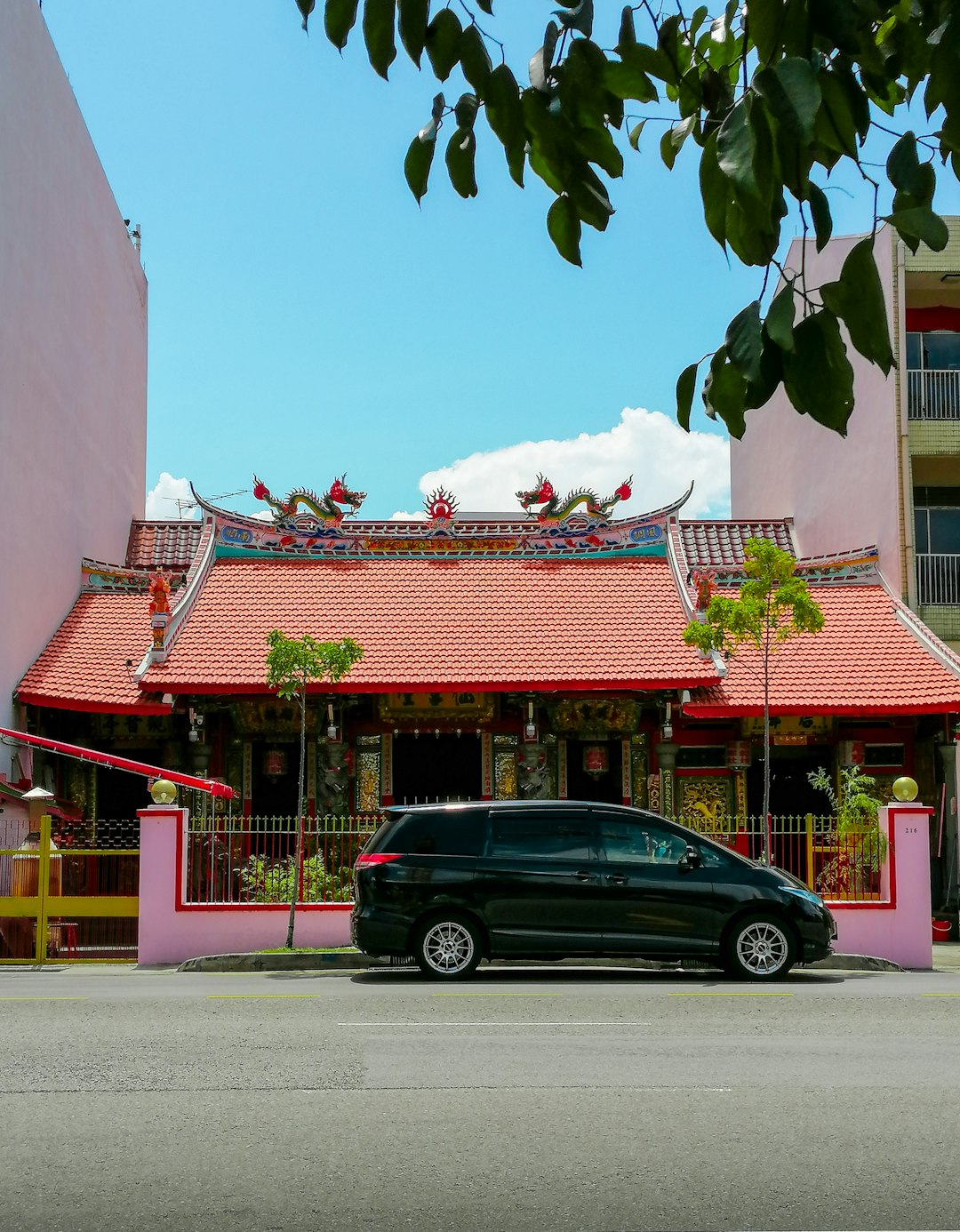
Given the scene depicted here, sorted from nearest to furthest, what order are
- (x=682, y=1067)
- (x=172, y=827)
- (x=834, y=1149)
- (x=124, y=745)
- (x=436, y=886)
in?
Answer: (x=834, y=1149)
(x=682, y=1067)
(x=436, y=886)
(x=172, y=827)
(x=124, y=745)

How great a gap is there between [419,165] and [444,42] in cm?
30

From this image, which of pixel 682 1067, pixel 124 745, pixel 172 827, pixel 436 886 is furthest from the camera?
pixel 124 745

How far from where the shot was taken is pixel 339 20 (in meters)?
3.53

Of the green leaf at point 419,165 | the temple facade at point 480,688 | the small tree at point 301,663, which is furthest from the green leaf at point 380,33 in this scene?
the temple facade at point 480,688

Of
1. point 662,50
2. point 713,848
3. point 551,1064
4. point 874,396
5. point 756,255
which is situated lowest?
point 551,1064

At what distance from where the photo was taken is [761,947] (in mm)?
13992

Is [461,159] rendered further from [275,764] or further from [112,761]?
[275,764]

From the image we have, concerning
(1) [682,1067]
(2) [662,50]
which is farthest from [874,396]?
(2) [662,50]

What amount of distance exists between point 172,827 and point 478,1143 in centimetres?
1075

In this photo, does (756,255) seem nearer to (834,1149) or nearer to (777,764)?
(834,1149)

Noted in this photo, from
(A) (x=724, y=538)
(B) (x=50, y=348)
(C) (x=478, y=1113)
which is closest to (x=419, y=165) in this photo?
(C) (x=478, y=1113)

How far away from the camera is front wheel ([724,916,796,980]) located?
45.7 ft

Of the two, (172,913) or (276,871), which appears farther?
(276,871)

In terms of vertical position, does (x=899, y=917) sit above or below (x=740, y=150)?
below
